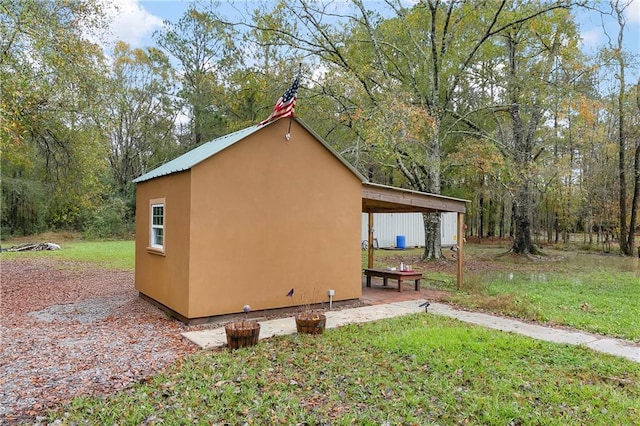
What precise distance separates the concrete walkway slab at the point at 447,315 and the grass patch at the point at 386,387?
420 millimetres

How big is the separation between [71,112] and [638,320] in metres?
11.8

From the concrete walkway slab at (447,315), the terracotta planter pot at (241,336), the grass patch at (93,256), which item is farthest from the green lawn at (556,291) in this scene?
the grass patch at (93,256)

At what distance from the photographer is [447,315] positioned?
274 inches

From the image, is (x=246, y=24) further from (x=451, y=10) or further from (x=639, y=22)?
(x=639, y=22)

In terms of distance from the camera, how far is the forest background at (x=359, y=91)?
927cm

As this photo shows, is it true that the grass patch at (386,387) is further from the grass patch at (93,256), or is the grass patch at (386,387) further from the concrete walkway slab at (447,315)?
the grass patch at (93,256)

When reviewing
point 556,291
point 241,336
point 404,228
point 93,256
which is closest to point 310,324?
point 241,336

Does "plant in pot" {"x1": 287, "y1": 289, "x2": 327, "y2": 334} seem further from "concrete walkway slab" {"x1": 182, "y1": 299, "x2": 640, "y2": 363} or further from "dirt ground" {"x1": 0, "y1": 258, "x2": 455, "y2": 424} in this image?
"dirt ground" {"x1": 0, "y1": 258, "x2": 455, "y2": 424}

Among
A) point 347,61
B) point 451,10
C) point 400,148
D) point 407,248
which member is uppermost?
point 451,10

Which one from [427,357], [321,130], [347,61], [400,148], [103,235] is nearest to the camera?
[427,357]

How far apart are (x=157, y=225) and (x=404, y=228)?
16.1 metres

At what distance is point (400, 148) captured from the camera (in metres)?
12.9

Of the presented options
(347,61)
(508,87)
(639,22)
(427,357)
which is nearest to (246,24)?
(347,61)

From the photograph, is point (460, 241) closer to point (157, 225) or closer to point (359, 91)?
point (157, 225)
